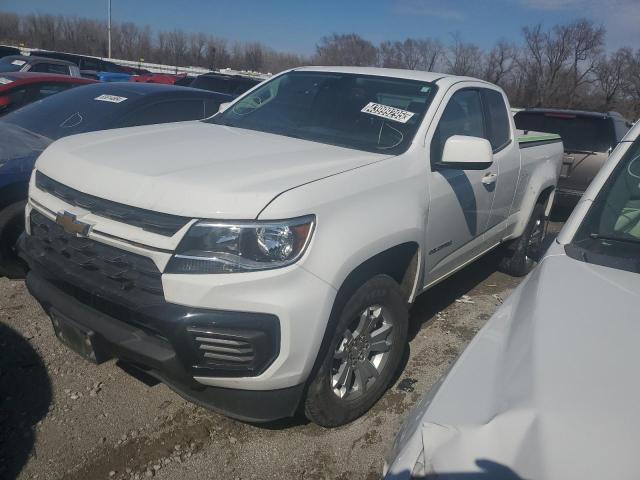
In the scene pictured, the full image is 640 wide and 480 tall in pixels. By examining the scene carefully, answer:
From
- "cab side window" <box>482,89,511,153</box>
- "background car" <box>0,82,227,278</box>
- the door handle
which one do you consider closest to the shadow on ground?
"background car" <box>0,82,227,278</box>

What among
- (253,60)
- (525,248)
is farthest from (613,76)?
(253,60)

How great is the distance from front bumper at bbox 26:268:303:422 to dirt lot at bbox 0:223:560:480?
0.37 m

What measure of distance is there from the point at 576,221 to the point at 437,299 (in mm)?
2571

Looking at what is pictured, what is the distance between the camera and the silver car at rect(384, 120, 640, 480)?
1.26 meters

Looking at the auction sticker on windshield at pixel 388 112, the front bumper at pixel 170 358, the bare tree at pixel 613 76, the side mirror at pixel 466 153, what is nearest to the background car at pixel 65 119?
the front bumper at pixel 170 358

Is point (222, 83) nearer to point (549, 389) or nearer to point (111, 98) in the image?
point (111, 98)

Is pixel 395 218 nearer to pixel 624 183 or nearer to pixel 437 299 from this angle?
pixel 624 183

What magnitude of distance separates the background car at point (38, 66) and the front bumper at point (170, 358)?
11491 millimetres

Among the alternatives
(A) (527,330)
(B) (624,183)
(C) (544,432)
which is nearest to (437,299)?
(B) (624,183)

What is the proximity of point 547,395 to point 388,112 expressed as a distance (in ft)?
7.70

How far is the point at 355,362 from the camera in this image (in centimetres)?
283

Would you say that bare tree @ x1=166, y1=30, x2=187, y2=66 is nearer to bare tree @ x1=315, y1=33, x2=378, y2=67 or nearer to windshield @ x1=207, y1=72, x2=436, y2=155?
bare tree @ x1=315, y1=33, x2=378, y2=67

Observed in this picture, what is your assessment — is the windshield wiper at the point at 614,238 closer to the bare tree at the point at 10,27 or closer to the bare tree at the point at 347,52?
the bare tree at the point at 347,52

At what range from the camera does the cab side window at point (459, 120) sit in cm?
339
